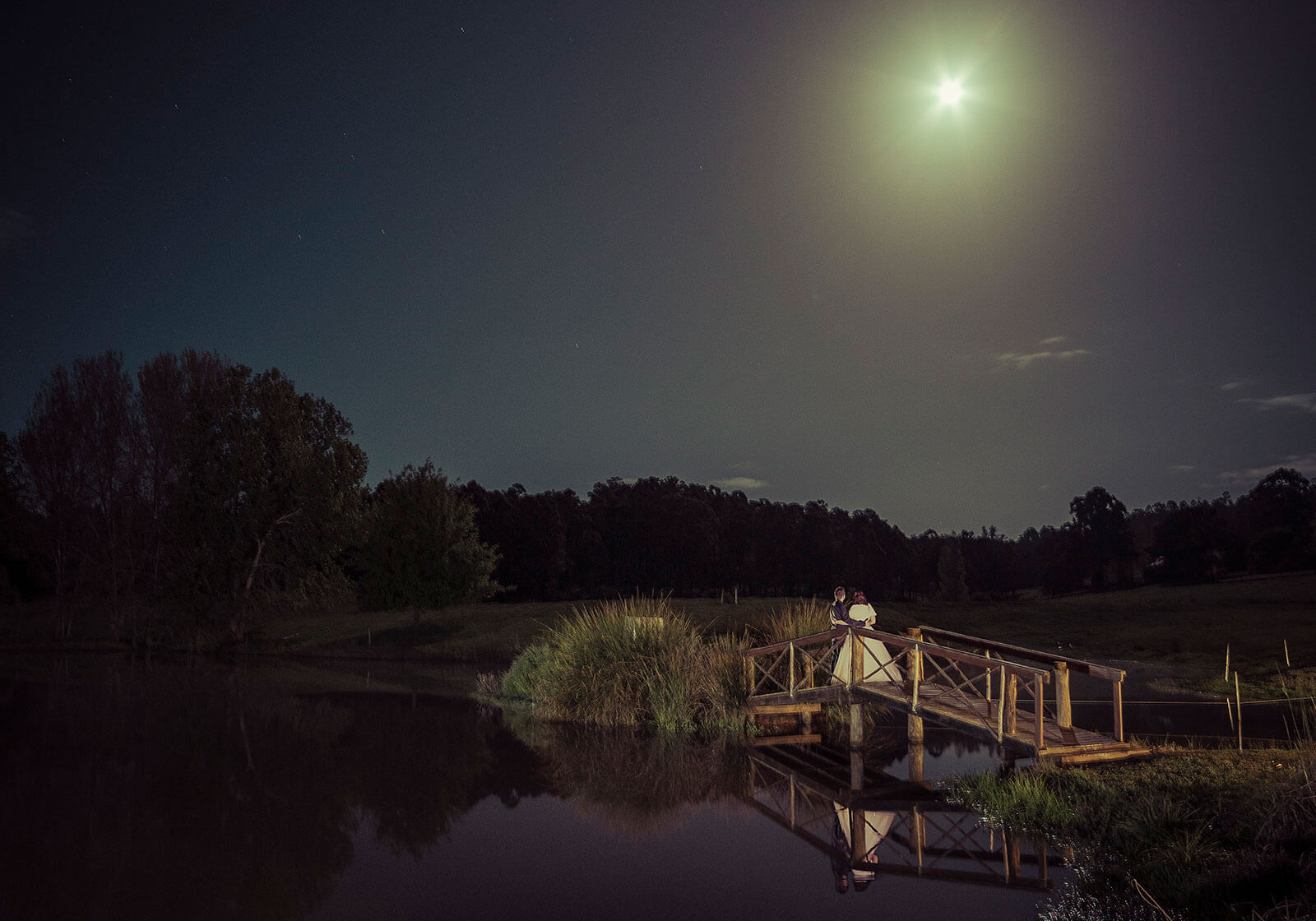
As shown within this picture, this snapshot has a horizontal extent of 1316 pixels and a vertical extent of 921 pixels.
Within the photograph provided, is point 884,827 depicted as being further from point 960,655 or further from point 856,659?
point 856,659

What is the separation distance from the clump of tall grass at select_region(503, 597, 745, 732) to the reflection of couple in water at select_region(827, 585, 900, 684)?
2979mm

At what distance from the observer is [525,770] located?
15.5 metres

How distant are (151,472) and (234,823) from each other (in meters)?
40.0

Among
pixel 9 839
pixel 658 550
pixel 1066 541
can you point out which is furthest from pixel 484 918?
pixel 1066 541

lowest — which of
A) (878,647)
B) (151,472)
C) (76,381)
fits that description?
(878,647)

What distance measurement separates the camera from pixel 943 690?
15.6 metres

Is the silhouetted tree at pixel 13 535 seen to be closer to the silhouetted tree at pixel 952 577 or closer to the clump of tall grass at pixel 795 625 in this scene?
the clump of tall grass at pixel 795 625

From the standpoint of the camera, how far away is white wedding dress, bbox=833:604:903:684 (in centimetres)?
1605

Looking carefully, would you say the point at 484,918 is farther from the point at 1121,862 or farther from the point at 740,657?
the point at 740,657

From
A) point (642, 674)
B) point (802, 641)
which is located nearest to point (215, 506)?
point (642, 674)

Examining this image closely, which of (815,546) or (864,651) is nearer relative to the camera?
(864,651)

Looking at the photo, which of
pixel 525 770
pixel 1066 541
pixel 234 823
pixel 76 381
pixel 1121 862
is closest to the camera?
pixel 1121 862

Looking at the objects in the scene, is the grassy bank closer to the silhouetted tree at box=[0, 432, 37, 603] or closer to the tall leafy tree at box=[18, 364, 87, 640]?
the tall leafy tree at box=[18, 364, 87, 640]

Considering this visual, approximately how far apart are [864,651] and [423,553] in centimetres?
2903
